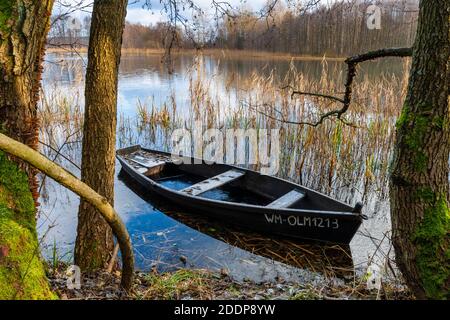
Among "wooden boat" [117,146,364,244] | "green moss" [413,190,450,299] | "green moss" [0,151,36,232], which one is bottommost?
"wooden boat" [117,146,364,244]

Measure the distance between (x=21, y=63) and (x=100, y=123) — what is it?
1.30 m

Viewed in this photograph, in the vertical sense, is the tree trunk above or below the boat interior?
above

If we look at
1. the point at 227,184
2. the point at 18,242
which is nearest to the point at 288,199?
the point at 227,184

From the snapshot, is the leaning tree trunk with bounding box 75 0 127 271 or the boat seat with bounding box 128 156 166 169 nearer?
the leaning tree trunk with bounding box 75 0 127 271

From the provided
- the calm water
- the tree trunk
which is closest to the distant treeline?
the calm water

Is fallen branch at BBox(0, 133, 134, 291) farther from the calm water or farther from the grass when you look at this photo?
the calm water

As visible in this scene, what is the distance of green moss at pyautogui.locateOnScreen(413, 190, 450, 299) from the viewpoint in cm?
193

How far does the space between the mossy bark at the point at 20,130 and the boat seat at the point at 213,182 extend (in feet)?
12.2

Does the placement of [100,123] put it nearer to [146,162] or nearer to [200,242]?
[200,242]

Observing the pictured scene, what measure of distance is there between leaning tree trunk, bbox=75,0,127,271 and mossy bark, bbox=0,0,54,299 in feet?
3.48

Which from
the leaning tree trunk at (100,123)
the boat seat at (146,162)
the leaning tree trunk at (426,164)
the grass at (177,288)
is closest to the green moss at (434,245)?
the leaning tree trunk at (426,164)

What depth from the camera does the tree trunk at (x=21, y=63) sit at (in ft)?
5.32
